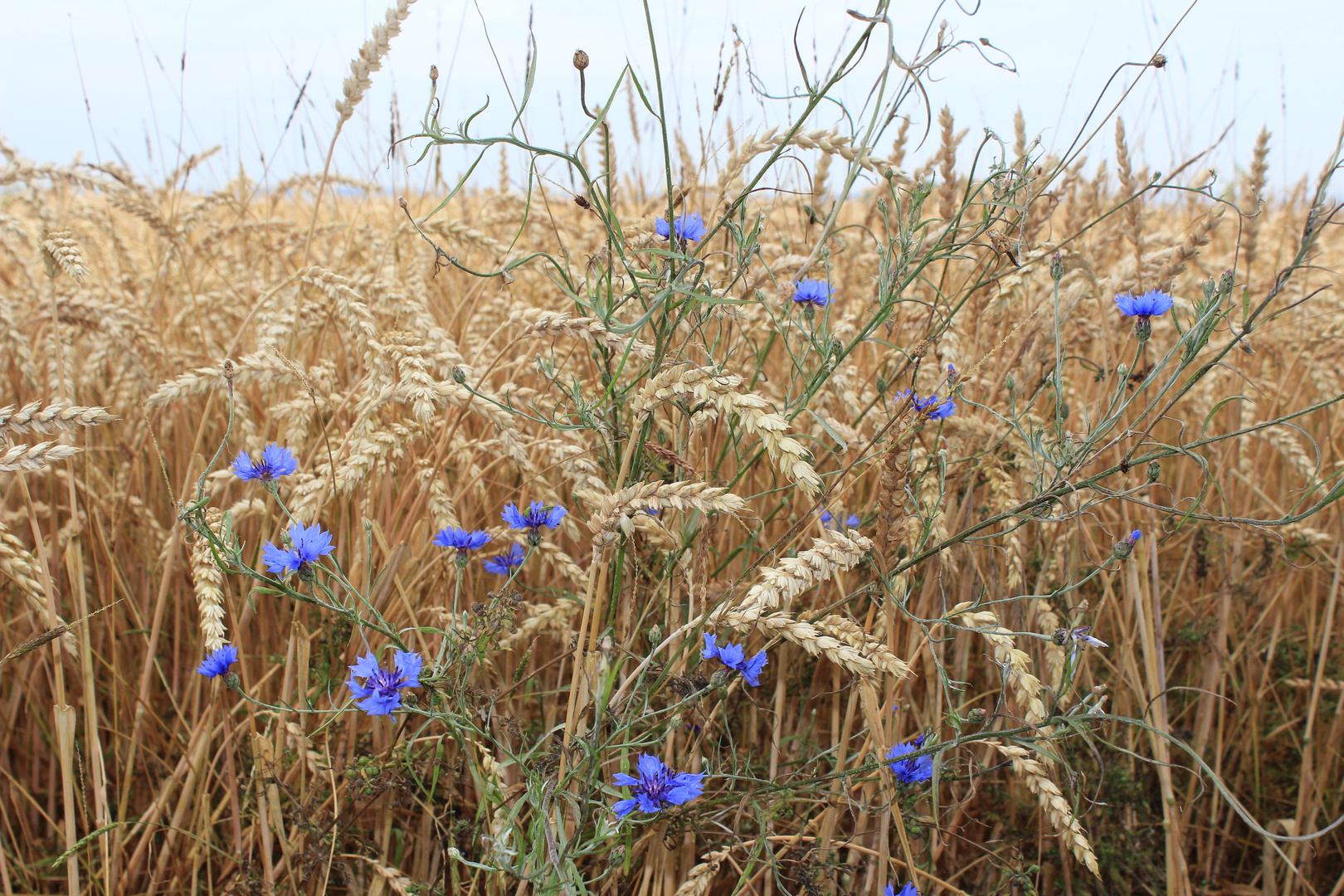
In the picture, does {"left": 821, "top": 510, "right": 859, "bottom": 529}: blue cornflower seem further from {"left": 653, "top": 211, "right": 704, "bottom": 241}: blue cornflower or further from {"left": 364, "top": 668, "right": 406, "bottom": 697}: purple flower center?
{"left": 364, "top": 668, "right": 406, "bottom": 697}: purple flower center

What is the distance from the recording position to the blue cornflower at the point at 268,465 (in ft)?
3.70

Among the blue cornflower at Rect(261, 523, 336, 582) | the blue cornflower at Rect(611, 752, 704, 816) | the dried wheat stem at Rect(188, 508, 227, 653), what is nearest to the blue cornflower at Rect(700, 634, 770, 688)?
the blue cornflower at Rect(611, 752, 704, 816)

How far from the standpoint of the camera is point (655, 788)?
94 centimetres

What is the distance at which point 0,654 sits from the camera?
5.09 ft

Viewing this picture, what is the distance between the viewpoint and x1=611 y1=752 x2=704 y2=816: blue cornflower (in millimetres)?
904

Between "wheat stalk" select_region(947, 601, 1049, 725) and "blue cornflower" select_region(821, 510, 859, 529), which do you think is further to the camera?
"blue cornflower" select_region(821, 510, 859, 529)

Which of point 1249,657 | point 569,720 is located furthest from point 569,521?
point 1249,657

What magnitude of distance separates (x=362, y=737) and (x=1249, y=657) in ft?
5.36

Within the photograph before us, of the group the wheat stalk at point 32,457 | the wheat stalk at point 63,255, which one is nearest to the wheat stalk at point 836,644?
the wheat stalk at point 32,457

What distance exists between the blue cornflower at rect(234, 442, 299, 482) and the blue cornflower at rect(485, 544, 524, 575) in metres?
0.31

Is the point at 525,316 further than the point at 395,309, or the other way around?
the point at 395,309

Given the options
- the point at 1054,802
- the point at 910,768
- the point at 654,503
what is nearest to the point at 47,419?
the point at 654,503

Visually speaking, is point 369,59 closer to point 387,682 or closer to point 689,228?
point 689,228

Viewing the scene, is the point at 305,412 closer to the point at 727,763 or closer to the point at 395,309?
the point at 395,309
